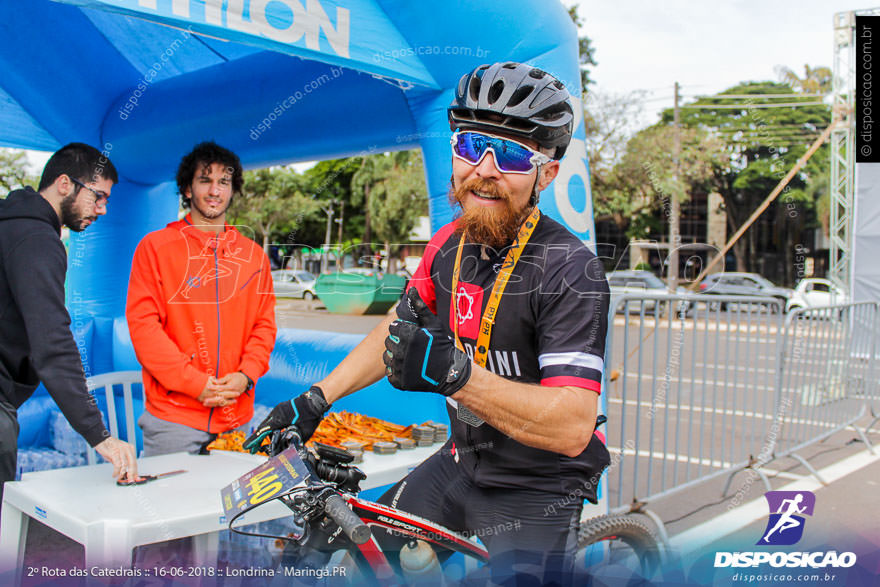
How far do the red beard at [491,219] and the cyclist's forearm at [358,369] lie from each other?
439 millimetres

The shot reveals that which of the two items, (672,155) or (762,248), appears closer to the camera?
(672,155)

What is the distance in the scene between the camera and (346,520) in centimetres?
146

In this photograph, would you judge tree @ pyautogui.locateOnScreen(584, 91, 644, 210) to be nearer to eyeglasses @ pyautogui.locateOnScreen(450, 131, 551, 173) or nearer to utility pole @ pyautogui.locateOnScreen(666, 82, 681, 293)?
utility pole @ pyautogui.locateOnScreen(666, 82, 681, 293)

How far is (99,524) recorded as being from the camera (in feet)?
6.20

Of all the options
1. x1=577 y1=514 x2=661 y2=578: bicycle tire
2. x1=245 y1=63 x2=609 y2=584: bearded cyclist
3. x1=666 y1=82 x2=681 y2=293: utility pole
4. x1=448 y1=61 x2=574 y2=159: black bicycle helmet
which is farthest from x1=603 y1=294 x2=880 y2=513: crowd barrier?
x1=666 y1=82 x2=681 y2=293: utility pole

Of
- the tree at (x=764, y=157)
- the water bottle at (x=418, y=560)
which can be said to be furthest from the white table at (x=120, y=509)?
the tree at (x=764, y=157)

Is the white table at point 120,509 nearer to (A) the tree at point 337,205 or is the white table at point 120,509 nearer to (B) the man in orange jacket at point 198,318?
(B) the man in orange jacket at point 198,318

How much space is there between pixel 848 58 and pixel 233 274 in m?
12.0

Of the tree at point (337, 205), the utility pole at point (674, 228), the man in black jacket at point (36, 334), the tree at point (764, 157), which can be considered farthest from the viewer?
the tree at point (764, 157)

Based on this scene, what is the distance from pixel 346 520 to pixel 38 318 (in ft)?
4.85

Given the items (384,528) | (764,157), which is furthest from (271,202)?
(384,528)

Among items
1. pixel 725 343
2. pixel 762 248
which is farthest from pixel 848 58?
pixel 762 248

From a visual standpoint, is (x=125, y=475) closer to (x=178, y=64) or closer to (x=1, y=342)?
(x=1, y=342)

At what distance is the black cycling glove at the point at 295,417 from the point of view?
71.4 inches
